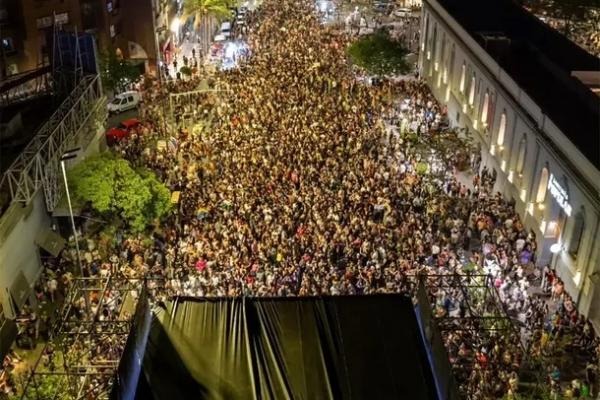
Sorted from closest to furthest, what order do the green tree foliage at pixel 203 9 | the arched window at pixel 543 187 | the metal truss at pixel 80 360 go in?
the metal truss at pixel 80 360 < the arched window at pixel 543 187 < the green tree foliage at pixel 203 9

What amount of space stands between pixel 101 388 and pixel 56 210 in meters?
13.6

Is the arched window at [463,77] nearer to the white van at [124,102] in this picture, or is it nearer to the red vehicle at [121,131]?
the red vehicle at [121,131]

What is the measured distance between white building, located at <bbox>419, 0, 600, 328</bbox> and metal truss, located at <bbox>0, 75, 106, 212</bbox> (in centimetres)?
2124

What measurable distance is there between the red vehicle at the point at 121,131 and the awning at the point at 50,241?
47.8 feet

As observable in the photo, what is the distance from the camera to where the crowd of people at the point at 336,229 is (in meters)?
24.1

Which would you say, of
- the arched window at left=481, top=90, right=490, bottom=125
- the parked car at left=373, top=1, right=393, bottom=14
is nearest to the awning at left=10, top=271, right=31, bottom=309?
the arched window at left=481, top=90, right=490, bottom=125

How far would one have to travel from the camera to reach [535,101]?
112 feet

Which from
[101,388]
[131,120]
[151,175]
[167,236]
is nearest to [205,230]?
[167,236]

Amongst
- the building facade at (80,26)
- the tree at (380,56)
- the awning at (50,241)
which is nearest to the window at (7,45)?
Answer: the building facade at (80,26)

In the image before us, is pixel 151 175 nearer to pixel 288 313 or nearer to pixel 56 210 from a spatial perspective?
pixel 56 210

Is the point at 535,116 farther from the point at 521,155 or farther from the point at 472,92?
the point at 472,92

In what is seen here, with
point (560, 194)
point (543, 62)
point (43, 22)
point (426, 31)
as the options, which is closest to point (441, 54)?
point (426, 31)

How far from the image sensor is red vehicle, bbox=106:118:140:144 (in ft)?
149

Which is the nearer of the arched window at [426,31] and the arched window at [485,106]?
the arched window at [485,106]
